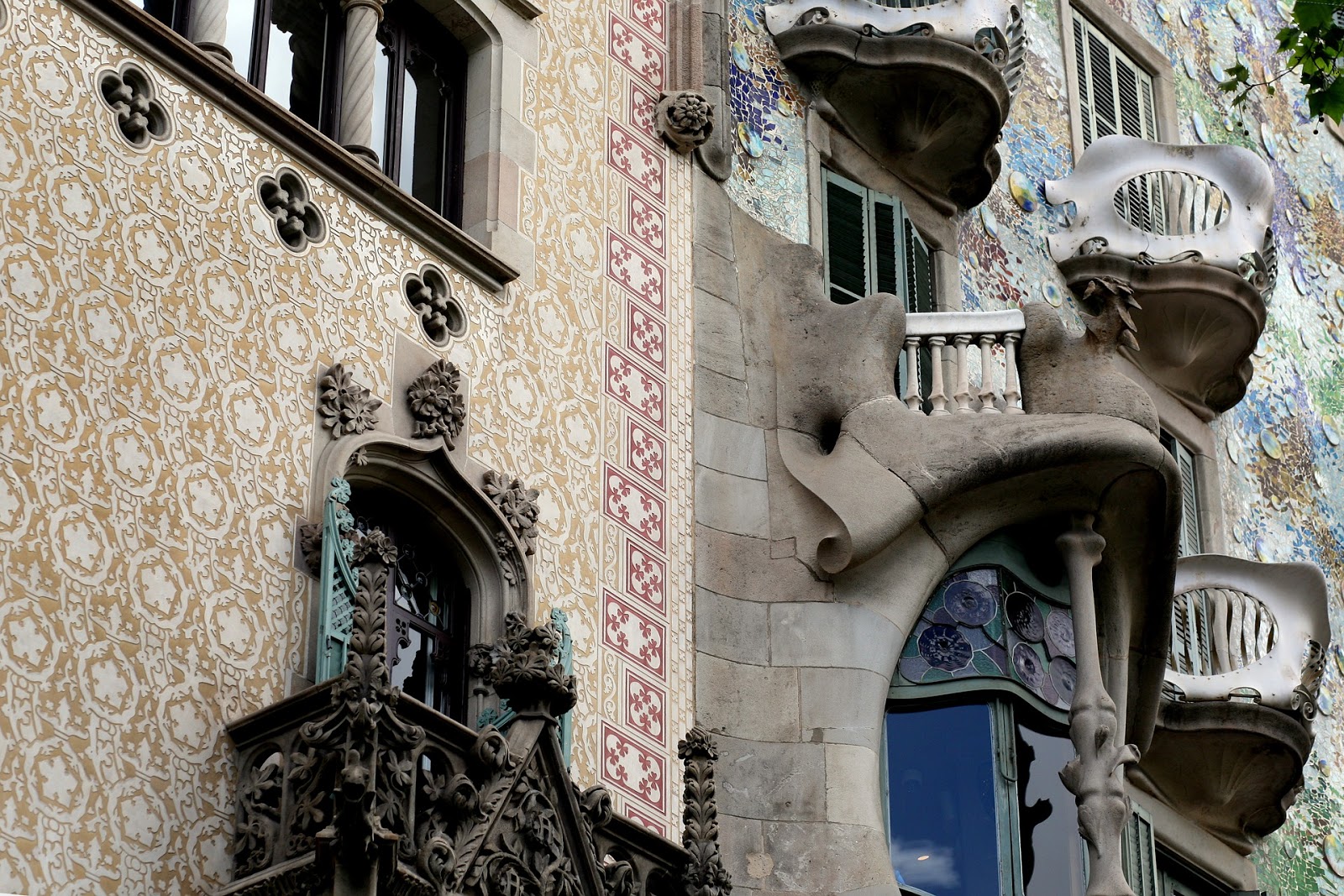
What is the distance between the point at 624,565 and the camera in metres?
12.1

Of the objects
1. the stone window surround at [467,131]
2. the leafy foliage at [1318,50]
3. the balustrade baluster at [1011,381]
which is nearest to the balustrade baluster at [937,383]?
the balustrade baluster at [1011,381]

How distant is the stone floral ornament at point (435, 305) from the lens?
1150cm

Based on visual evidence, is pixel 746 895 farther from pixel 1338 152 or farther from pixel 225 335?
pixel 1338 152

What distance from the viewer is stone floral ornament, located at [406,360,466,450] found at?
11117 mm

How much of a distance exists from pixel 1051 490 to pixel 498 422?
10.8 feet

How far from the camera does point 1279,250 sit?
20.4m

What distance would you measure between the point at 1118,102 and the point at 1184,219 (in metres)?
1.75

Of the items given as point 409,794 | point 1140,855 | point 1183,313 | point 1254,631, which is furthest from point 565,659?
point 1183,313

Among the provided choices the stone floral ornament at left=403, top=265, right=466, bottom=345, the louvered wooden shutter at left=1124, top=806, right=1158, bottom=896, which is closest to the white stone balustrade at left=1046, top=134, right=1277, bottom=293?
the louvered wooden shutter at left=1124, top=806, right=1158, bottom=896

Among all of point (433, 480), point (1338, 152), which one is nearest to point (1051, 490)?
point (433, 480)

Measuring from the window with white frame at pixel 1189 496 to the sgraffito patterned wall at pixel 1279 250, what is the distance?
0.28 meters

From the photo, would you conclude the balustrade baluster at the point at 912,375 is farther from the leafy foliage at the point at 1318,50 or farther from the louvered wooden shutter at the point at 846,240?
the leafy foliage at the point at 1318,50

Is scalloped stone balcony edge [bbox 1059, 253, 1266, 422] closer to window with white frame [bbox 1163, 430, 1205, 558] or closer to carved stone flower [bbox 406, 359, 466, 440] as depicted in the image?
window with white frame [bbox 1163, 430, 1205, 558]

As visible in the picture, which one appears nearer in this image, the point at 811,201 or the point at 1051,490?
the point at 1051,490
